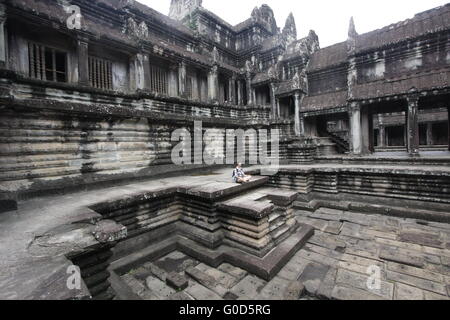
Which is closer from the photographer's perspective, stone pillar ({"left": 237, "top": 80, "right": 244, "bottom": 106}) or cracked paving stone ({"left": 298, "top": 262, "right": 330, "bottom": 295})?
cracked paving stone ({"left": 298, "top": 262, "right": 330, "bottom": 295})

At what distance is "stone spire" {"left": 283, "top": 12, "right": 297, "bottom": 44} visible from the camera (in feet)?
60.7

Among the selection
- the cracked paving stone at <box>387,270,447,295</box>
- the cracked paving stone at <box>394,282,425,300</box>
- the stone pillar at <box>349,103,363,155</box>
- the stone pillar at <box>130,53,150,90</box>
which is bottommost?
the cracked paving stone at <box>394,282,425,300</box>

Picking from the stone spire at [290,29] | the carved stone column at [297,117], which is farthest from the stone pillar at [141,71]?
the stone spire at [290,29]

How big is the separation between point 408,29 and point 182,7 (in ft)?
49.3

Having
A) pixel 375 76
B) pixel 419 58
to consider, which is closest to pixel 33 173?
pixel 375 76

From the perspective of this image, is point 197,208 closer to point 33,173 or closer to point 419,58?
point 33,173

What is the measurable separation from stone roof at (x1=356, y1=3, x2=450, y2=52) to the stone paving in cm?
1062

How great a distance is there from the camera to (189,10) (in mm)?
16031

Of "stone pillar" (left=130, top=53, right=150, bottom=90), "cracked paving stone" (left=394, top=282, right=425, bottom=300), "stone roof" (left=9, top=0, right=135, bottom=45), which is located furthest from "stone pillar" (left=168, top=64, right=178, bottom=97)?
"cracked paving stone" (left=394, top=282, right=425, bottom=300)

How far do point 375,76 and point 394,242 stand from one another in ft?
34.9

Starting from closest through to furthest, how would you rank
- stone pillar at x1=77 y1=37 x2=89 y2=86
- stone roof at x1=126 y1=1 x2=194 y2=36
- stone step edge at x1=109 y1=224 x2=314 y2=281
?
stone step edge at x1=109 y1=224 x2=314 y2=281 < stone pillar at x1=77 y1=37 x2=89 y2=86 < stone roof at x1=126 y1=1 x2=194 y2=36

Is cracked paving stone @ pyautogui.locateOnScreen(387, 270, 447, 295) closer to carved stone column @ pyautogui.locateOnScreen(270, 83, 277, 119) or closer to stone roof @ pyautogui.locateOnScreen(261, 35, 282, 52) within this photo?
carved stone column @ pyautogui.locateOnScreen(270, 83, 277, 119)

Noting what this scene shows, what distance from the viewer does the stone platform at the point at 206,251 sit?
7.53ft
